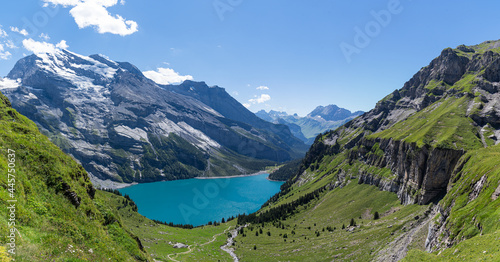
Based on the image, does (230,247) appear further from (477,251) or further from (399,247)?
(477,251)

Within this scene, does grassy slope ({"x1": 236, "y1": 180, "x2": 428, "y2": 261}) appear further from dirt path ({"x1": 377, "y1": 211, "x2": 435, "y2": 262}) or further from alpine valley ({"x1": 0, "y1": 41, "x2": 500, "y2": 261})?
dirt path ({"x1": 377, "y1": 211, "x2": 435, "y2": 262})

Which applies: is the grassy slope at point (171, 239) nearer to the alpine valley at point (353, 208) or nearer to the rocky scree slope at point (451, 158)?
the alpine valley at point (353, 208)

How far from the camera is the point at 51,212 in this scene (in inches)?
811

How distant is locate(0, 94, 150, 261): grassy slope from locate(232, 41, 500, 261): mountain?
38709mm

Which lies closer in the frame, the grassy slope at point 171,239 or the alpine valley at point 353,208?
the alpine valley at point 353,208

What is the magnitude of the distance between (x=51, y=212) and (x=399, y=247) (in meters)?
61.9

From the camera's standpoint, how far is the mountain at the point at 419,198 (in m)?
40.2

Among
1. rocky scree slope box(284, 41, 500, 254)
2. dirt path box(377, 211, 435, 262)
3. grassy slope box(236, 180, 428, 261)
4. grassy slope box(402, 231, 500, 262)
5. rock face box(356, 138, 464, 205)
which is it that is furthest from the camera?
rock face box(356, 138, 464, 205)

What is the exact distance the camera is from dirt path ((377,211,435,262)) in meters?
48.5

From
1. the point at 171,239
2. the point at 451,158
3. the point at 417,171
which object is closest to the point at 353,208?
the point at 417,171

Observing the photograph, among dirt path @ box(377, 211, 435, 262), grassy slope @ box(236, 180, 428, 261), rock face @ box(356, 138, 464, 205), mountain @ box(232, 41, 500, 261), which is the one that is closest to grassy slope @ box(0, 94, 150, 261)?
mountain @ box(232, 41, 500, 261)

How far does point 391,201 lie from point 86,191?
107m

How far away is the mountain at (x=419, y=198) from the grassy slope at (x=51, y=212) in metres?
38.7

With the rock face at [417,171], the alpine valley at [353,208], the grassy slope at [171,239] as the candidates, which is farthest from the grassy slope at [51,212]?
the rock face at [417,171]
